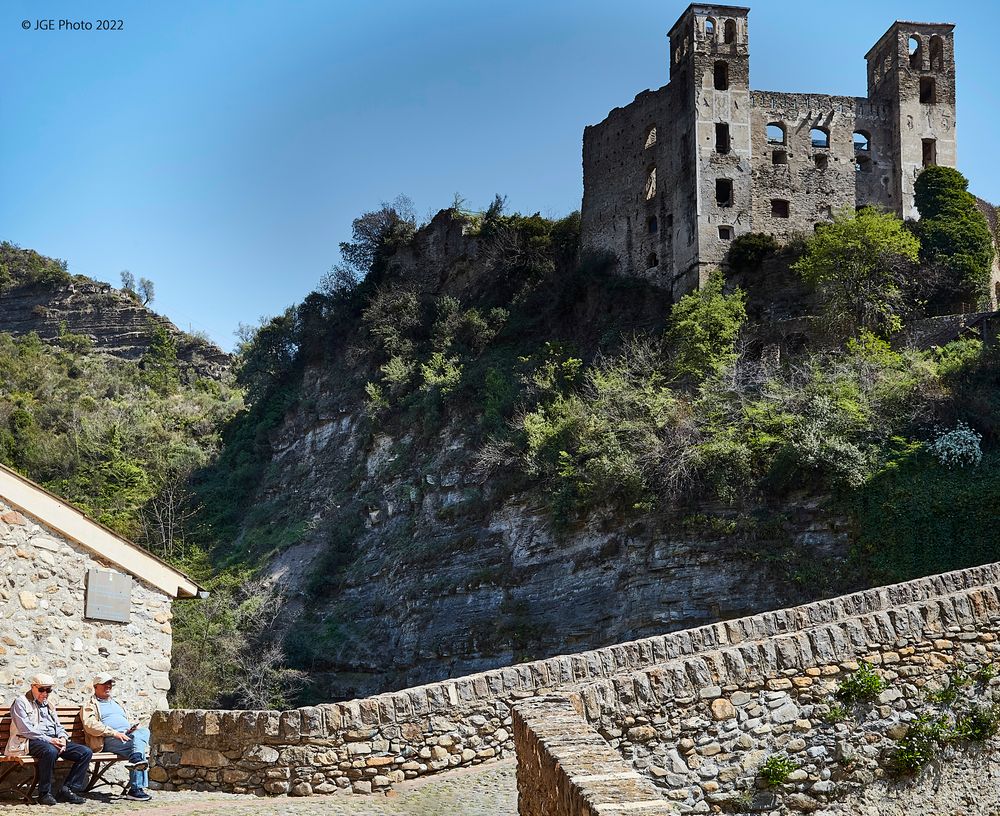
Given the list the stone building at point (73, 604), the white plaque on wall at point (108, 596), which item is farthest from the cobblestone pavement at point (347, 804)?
the white plaque on wall at point (108, 596)

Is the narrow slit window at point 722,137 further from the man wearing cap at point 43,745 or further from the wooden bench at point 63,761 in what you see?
the man wearing cap at point 43,745

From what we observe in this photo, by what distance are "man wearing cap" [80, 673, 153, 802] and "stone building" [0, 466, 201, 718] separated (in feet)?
4.11

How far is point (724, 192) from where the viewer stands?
39188 mm

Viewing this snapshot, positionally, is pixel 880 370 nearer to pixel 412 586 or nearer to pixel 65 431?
pixel 412 586

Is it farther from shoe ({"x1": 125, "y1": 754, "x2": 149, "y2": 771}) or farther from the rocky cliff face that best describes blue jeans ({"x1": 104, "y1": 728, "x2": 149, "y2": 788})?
the rocky cliff face

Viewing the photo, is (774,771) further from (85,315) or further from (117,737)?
(85,315)

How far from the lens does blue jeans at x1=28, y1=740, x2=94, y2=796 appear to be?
10766mm

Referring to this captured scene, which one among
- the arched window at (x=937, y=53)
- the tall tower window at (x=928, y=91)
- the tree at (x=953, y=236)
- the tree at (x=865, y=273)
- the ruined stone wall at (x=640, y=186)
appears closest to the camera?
the tree at (x=865, y=273)

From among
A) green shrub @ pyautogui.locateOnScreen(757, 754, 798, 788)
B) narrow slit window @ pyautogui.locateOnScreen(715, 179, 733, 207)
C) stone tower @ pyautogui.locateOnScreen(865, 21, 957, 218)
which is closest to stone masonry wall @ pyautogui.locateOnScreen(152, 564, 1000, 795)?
green shrub @ pyautogui.locateOnScreen(757, 754, 798, 788)

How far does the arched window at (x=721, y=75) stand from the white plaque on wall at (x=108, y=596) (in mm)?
30190

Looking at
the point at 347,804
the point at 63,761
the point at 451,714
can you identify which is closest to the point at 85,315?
the point at 63,761

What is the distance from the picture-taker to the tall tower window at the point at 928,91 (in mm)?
41219

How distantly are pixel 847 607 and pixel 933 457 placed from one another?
41.5 ft

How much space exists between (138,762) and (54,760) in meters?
0.70
